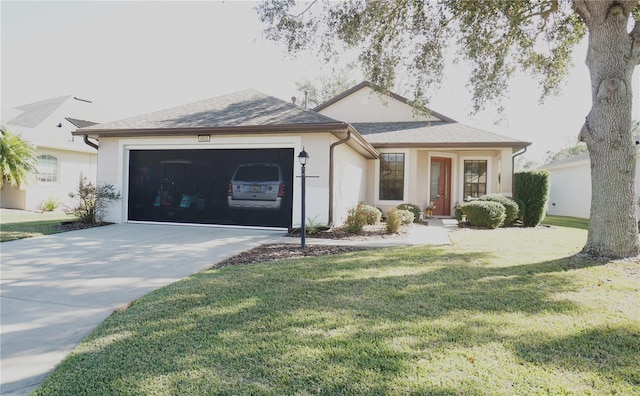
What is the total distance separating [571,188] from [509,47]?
→ 13.5 meters

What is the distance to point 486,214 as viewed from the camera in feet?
37.2

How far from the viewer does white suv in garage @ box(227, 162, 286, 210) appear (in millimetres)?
10336

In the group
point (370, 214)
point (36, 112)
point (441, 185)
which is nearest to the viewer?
point (370, 214)

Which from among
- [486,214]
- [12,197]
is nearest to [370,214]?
[486,214]

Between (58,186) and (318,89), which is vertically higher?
(318,89)

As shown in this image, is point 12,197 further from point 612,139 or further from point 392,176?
point 612,139

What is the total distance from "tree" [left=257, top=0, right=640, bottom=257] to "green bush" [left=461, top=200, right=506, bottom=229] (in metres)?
3.24

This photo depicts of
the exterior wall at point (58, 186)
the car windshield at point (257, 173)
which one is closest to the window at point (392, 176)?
the car windshield at point (257, 173)

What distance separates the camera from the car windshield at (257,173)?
10367mm

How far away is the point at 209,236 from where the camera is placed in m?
9.02

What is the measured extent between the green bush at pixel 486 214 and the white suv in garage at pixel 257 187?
20.0 ft

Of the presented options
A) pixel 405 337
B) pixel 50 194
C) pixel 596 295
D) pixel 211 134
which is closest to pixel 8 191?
pixel 50 194

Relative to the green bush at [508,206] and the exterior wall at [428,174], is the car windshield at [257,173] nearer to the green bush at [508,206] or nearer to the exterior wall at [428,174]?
the exterior wall at [428,174]

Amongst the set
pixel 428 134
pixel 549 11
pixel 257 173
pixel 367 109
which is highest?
pixel 549 11
